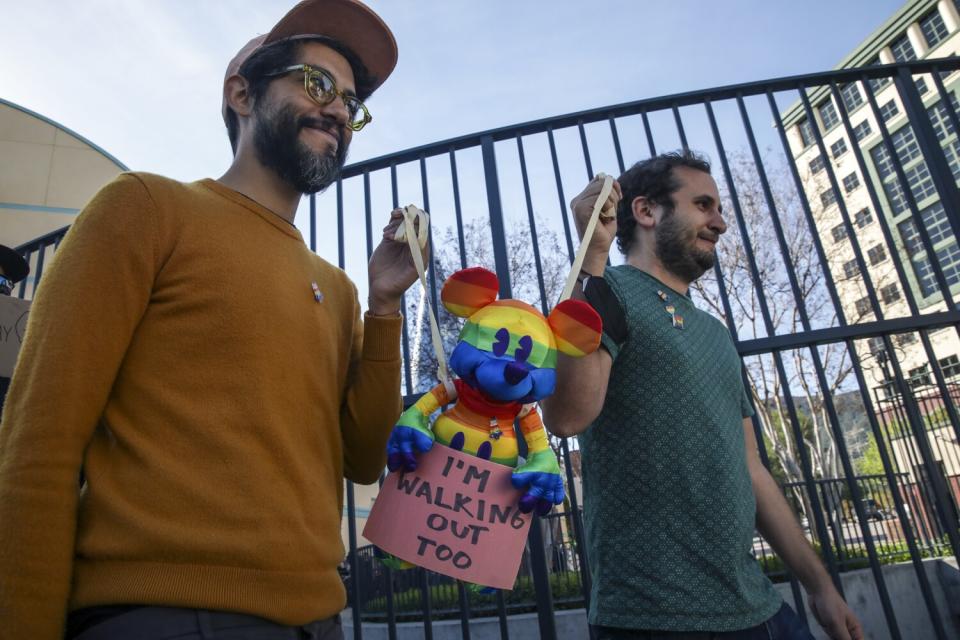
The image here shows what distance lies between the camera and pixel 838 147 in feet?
83.9

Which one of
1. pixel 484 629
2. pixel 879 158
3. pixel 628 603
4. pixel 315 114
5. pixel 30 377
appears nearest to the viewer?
pixel 30 377

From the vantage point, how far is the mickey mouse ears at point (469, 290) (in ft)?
4.03

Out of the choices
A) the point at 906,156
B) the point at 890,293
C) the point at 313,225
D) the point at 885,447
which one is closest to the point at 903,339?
the point at 890,293

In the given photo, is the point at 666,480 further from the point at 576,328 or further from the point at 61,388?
the point at 61,388

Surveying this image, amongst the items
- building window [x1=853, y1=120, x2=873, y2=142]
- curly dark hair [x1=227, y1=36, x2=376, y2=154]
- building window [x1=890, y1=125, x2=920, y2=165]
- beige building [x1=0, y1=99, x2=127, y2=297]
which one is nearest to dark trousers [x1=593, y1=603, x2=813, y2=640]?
curly dark hair [x1=227, y1=36, x2=376, y2=154]

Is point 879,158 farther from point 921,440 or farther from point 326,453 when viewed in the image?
point 326,453

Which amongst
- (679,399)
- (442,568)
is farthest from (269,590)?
(679,399)

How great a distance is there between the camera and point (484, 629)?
5.14 meters

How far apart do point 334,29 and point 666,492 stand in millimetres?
1572

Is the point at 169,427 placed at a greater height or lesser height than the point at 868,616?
greater

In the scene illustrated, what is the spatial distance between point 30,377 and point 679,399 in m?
1.41

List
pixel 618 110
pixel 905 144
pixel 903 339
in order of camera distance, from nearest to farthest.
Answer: pixel 618 110
pixel 903 339
pixel 905 144

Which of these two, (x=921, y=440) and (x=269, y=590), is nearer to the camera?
(x=269, y=590)

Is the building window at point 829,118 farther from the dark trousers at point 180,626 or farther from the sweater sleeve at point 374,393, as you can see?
the dark trousers at point 180,626
